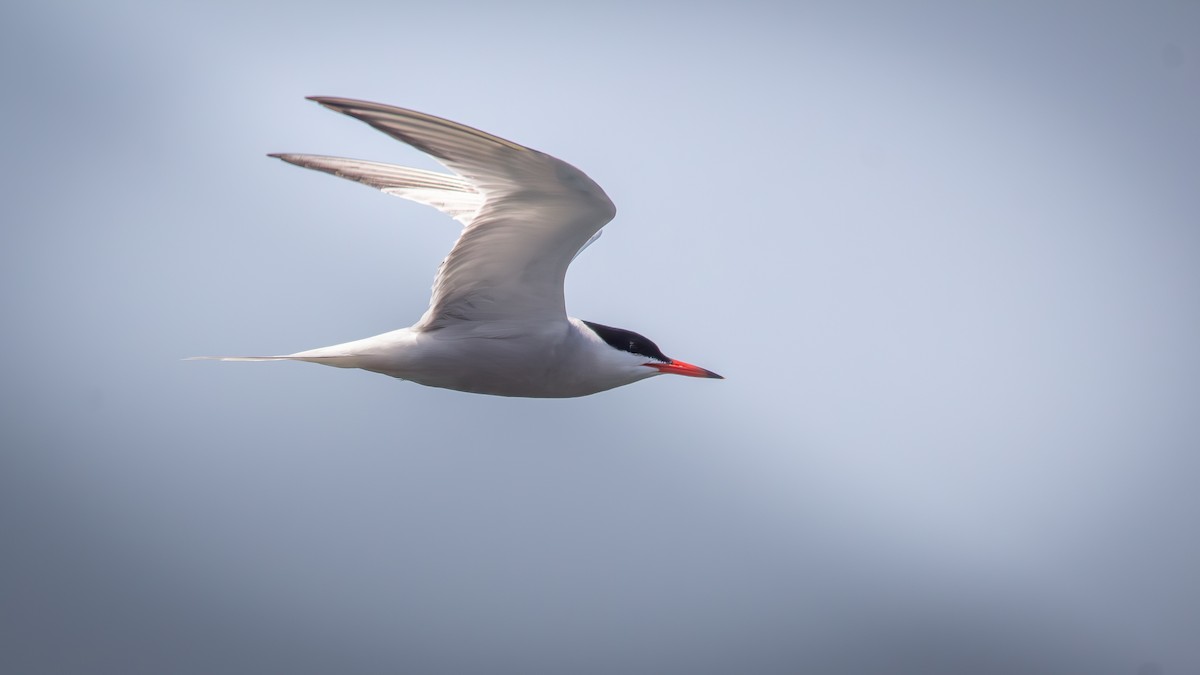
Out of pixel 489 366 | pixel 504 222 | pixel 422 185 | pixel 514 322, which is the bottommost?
pixel 489 366

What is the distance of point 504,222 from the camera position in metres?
3.39

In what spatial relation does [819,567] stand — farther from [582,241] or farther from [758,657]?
[582,241]

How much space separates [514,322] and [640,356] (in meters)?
0.46

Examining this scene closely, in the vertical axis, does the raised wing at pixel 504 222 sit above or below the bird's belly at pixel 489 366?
above

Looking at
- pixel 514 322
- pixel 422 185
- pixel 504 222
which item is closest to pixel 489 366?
pixel 514 322

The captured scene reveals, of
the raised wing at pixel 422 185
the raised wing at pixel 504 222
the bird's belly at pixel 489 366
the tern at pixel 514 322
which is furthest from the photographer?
the raised wing at pixel 422 185

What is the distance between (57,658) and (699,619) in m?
28.2

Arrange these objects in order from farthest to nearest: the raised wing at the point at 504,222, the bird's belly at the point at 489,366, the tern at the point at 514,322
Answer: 1. the bird's belly at the point at 489,366
2. the tern at the point at 514,322
3. the raised wing at the point at 504,222

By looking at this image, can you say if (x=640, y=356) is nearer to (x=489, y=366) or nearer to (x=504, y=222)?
(x=489, y=366)

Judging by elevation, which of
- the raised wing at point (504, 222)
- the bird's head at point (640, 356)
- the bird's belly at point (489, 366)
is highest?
the raised wing at point (504, 222)

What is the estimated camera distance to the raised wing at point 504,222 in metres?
2.97

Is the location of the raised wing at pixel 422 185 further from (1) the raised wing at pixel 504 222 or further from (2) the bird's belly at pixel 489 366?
(2) the bird's belly at pixel 489 366

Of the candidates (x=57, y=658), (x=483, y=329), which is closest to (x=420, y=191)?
(x=483, y=329)

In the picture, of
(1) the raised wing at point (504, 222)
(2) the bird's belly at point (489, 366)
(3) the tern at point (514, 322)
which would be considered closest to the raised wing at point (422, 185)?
(1) the raised wing at point (504, 222)
